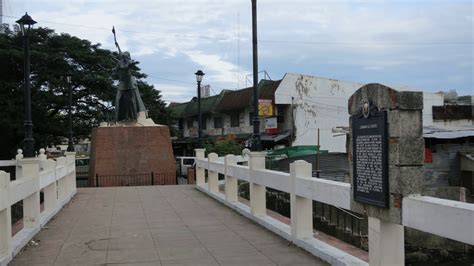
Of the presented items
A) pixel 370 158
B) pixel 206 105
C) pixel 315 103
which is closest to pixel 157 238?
pixel 370 158

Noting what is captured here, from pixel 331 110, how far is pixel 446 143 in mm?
14035

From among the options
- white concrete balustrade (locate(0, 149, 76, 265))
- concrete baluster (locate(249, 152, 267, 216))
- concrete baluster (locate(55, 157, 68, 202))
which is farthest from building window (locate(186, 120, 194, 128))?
concrete baluster (locate(249, 152, 267, 216))

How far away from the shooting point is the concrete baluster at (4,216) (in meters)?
7.17

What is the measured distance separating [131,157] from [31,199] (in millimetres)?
14385

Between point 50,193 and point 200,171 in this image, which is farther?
point 200,171

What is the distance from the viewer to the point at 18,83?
128ft

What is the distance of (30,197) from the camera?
9.96 meters

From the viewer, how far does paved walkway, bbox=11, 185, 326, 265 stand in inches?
298

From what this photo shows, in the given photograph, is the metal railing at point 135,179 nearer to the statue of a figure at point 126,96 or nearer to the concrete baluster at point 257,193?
the statue of a figure at point 126,96

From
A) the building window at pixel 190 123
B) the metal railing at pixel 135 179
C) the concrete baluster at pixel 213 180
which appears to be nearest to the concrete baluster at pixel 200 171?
the concrete baluster at pixel 213 180

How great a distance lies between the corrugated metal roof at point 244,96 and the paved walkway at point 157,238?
3011 centimetres

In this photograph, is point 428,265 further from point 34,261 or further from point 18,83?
point 18,83

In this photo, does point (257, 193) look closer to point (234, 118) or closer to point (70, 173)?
point (70, 173)

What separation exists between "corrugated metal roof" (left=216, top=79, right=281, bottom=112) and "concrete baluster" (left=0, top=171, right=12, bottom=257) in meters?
36.3
